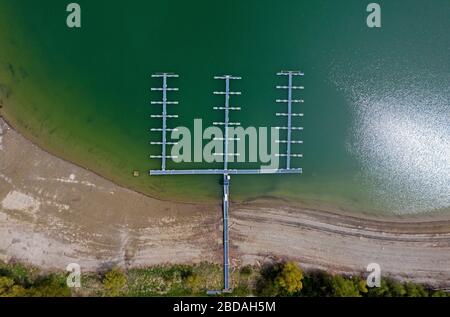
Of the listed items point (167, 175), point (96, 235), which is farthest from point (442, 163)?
point (96, 235)

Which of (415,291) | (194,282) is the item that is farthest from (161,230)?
(415,291)

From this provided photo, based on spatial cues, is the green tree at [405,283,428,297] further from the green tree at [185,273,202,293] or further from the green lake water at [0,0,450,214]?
the green tree at [185,273,202,293]

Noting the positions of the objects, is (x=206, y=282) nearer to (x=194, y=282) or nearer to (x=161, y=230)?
(x=194, y=282)

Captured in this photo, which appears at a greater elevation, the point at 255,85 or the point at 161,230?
the point at 255,85

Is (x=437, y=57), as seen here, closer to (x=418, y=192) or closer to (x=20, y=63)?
(x=418, y=192)

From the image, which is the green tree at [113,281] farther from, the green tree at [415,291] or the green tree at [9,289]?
the green tree at [415,291]

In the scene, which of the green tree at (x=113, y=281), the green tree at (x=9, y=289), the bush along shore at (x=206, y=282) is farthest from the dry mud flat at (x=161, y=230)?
the green tree at (x=9, y=289)
